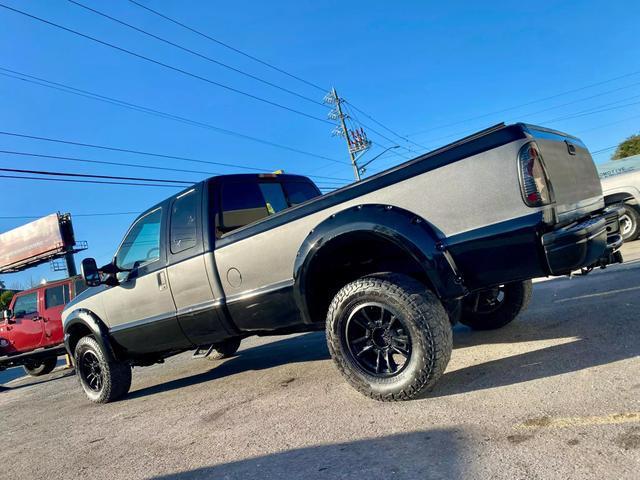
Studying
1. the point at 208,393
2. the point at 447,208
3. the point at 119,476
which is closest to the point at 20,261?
the point at 208,393

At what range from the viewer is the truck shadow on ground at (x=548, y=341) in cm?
334

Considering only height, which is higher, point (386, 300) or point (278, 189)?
point (278, 189)

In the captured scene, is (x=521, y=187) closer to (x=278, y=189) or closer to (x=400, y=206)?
(x=400, y=206)

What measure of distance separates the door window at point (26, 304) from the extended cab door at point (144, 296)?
729cm

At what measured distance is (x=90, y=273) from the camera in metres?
5.11

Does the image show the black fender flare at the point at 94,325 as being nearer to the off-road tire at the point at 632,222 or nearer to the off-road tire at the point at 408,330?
the off-road tire at the point at 408,330

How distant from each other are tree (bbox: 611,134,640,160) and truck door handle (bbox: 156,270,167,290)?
1939 inches

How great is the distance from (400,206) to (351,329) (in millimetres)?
968

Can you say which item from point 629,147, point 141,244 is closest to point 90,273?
point 141,244

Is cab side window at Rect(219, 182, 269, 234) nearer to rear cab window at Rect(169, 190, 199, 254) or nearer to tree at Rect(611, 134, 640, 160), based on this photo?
rear cab window at Rect(169, 190, 199, 254)

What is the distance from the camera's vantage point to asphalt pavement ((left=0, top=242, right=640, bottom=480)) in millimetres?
2293

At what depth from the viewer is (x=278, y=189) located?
5219 mm

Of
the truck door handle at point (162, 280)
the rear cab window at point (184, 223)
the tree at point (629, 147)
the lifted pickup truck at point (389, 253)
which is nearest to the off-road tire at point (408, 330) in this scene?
the lifted pickup truck at point (389, 253)

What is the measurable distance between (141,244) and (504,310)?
3.97m
